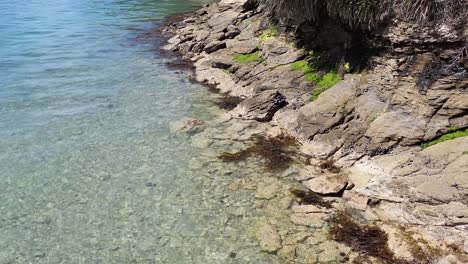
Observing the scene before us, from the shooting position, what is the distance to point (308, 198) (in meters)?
9.48

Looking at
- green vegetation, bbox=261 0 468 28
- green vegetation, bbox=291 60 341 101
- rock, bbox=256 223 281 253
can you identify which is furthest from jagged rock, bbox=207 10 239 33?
rock, bbox=256 223 281 253

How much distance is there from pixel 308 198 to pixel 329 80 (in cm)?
540

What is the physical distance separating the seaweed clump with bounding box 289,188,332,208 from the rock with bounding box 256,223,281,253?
124 centimetres

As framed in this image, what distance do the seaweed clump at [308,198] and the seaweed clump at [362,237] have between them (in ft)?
1.79

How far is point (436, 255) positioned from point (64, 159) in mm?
9993

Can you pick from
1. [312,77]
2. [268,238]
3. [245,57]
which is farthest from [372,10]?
[268,238]

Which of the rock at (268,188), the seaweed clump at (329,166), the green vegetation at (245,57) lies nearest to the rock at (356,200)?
the seaweed clump at (329,166)

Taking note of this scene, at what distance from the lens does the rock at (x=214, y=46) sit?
21.1 m

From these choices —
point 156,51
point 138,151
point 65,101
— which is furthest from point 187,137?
point 156,51

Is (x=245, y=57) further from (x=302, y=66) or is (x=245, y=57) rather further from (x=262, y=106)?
(x=262, y=106)

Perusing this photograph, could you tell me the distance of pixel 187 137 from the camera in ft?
41.7

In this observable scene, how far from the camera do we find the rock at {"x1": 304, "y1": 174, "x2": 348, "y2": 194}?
9570 millimetres

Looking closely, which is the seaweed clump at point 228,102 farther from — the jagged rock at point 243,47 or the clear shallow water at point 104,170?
the jagged rock at point 243,47

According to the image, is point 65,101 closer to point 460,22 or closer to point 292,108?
point 292,108
